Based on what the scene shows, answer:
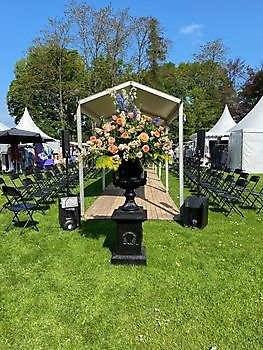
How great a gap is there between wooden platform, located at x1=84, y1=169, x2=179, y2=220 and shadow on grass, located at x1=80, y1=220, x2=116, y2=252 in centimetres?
44

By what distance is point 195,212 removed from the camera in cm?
691

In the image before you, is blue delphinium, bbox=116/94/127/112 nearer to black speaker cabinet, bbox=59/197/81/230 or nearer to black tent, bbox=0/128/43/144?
black speaker cabinet, bbox=59/197/81/230

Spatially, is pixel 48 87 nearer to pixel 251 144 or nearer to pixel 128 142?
pixel 251 144

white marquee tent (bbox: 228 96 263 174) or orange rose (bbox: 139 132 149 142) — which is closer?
orange rose (bbox: 139 132 149 142)

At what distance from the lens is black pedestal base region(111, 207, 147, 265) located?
16.2 ft

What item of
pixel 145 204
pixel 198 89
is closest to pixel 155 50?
pixel 198 89

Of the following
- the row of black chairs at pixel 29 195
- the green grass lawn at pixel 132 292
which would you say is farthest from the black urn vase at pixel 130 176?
the row of black chairs at pixel 29 195

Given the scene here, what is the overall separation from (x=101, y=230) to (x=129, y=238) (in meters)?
1.85

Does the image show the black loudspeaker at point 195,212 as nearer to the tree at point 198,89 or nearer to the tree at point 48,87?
the tree at point 198,89

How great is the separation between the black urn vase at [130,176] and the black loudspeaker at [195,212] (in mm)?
2190

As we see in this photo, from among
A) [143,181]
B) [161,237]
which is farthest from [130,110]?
[161,237]

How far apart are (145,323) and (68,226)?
145 inches

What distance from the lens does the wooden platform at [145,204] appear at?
8.02 metres

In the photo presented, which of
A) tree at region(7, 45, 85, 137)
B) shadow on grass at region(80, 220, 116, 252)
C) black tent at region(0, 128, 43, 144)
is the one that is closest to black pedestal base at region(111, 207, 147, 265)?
shadow on grass at region(80, 220, 116, 252)
